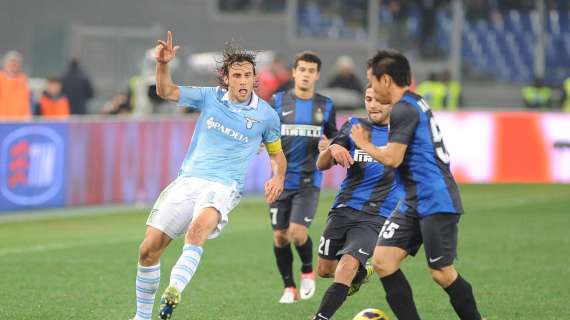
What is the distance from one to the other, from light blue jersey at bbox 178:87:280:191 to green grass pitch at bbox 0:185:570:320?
4.54ft

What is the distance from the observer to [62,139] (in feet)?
58.0

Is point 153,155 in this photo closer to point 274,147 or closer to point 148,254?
point 274,147

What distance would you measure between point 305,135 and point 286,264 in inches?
44.4

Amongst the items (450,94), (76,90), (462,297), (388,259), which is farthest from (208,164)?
(450,94)

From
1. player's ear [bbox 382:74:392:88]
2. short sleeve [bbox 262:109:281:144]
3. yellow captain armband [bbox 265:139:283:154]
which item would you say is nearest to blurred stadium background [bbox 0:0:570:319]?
yellow captain armband [bbox 265:139:283:154]

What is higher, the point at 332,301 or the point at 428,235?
the point at 428,235

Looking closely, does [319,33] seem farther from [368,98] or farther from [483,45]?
[368,98]

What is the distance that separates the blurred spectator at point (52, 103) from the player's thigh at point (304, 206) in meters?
10.6

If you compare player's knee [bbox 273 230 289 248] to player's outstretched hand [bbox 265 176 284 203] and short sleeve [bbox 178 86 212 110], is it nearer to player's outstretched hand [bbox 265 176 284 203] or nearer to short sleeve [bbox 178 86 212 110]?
player's outstretched hand [bbox 265 176 284 203]

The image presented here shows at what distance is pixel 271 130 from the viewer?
9086mm

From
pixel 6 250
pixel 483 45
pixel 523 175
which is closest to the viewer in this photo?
pixel 6 250

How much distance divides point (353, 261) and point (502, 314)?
152 cm

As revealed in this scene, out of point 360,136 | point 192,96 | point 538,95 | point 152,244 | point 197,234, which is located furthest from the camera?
point 538,95

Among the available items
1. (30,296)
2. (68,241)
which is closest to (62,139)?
(68,241)
